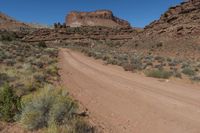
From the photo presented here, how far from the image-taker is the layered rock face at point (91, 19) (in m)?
135

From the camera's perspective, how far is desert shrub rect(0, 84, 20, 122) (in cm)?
602

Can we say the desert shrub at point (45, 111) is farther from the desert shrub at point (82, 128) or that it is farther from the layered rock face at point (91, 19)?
the layered rock face at point (91, 19)

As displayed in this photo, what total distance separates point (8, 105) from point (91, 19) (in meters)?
134

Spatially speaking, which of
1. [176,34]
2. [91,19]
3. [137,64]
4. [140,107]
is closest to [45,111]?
[140,107]

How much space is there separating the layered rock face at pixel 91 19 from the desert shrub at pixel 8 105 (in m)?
127

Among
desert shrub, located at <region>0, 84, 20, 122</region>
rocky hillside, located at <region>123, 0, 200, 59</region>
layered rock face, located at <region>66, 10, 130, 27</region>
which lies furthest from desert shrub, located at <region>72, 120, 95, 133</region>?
layered rock face, located at <region>66, 10, 130, 27</region>

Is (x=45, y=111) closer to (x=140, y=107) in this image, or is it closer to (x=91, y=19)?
(x=140, y=107)

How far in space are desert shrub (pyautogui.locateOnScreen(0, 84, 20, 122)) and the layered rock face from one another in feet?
417

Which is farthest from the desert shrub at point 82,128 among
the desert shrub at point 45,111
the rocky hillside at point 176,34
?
the rocky hillside at point 176,34

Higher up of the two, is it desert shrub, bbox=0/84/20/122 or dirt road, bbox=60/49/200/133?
desert shrub, bbox=0/84/20/122

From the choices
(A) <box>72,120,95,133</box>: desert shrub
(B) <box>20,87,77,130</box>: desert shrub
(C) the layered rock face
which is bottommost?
(A) <box>72,120,95,133</box>: desert shrub

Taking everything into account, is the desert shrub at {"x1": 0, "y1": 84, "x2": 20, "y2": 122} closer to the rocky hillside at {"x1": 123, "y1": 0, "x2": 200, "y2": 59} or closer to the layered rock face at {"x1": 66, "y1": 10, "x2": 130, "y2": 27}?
the rocky hillside at {"x1": 123, "y1": 0, "x2": 200, "y2": 59}

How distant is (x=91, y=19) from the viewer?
136750 mm

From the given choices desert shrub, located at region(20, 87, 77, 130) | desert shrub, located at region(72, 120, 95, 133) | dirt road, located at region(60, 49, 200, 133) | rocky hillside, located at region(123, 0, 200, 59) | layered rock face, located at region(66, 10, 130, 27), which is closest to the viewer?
desert shrub, located at region(72, 120, 95, 133)
